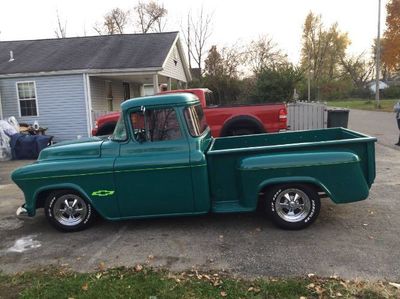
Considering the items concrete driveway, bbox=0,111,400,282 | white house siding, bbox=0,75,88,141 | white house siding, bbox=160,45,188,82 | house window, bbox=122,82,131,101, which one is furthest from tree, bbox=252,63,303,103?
concrete driveway, bbox=0,111,400,282

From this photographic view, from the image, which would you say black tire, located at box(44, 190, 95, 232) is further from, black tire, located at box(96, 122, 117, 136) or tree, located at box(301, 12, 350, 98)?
tree, located at box(301, 12, 350, 98)

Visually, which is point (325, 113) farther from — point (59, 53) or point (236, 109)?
point (59, 53)

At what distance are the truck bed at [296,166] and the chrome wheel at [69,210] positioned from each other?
74.4 inches

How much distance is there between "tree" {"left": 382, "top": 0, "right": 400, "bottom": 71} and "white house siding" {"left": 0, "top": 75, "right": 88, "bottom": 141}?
34043 mm

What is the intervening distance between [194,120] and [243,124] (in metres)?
4.82

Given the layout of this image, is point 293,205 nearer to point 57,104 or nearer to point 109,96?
point 57,104

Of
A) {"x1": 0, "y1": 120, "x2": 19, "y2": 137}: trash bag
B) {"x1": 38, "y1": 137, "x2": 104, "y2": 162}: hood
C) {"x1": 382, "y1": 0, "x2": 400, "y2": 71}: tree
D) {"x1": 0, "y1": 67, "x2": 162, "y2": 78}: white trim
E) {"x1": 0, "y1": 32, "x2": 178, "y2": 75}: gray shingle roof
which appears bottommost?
{"x1": 0, "y1": 120, "x2": 19, "y2": 137}: trash bag

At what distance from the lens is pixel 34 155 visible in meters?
13.5

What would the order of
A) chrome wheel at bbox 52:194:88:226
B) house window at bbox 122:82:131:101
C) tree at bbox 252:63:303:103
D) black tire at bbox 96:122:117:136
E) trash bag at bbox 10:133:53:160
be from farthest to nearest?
house window at bbox 122:82:131:101, tree at bbox 252:63:303:103, trash bag at bbox 10:133:53:160, black tire at bbox 96:122:117:136, chrome wheel at bbox 52:194:88:226

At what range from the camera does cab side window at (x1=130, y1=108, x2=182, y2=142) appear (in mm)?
5414

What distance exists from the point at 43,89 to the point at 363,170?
46.1 feet

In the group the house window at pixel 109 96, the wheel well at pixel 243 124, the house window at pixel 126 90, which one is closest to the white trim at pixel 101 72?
the house window at pixel 109 96

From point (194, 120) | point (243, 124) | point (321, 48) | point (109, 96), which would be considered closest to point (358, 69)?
point (321, 48)

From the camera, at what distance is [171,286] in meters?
3.95
